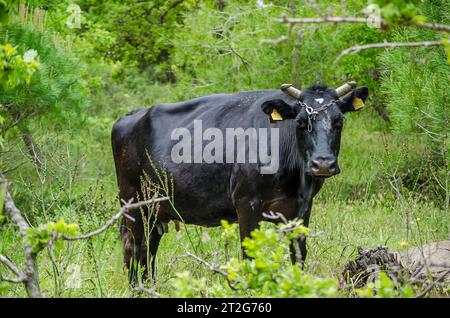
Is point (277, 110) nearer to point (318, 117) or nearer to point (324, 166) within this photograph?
point (318, 117)

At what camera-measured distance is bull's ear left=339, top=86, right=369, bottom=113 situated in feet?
20.5

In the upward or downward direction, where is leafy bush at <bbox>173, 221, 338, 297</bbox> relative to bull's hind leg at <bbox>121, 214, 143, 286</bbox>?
upward

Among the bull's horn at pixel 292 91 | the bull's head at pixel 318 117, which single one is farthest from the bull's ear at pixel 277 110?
the bull's horn at pixel 292 91

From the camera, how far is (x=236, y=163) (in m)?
6.39

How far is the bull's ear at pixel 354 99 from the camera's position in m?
6.24

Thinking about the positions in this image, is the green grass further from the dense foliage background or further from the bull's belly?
the bull's belly

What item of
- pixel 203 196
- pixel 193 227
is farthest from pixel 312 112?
pixel 193 227

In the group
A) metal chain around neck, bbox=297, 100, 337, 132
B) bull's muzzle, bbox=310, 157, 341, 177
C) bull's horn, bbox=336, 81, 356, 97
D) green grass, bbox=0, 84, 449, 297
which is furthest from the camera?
bull's horn, bbox=336, 81, 356, 97

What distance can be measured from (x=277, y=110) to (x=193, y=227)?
312cm

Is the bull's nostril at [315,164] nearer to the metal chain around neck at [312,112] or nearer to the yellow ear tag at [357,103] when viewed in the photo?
the metal chain around neck at [312,112]

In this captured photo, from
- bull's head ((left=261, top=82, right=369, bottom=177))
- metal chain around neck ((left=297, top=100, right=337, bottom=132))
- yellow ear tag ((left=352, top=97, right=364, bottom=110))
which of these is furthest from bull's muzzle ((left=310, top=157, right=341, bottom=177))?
yellow ear tag ((left=352, top=97, right=364, bottom=110))
